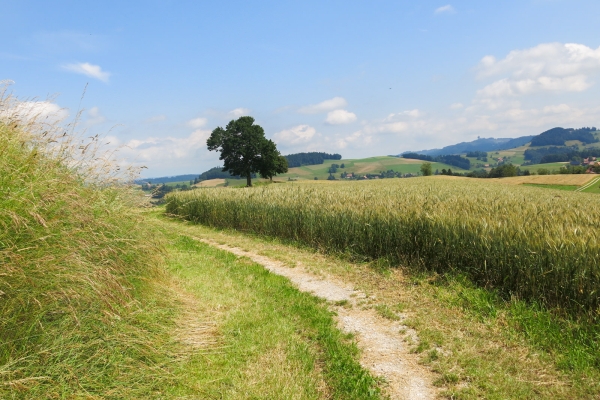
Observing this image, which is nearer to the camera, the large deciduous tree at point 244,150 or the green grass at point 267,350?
the green grass at point 267,350

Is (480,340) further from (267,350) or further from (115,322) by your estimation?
(115,322)

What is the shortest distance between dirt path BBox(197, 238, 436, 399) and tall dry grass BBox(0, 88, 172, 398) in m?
2.90

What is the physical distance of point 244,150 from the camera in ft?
162

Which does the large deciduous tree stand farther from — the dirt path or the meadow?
the dirt path

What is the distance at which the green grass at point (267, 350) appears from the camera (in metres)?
4.07

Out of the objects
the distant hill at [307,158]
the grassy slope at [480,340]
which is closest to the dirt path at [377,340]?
the grassy slope at [480,340]

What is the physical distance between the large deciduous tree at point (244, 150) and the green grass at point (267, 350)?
42883mm

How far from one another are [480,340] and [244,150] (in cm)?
4647

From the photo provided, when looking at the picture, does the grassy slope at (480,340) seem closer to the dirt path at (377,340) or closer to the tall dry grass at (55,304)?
the dirt path at (377,340)

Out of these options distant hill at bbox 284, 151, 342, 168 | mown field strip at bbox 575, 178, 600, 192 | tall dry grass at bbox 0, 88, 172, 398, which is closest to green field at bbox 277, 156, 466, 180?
distant hill at bbox 284, 151, 342, 168

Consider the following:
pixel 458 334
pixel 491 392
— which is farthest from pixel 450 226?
pixel 491 392

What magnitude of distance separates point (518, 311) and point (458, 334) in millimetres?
1341

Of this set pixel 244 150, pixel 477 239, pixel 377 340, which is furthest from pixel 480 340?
pixel 244 150

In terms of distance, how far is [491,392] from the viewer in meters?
4.07
